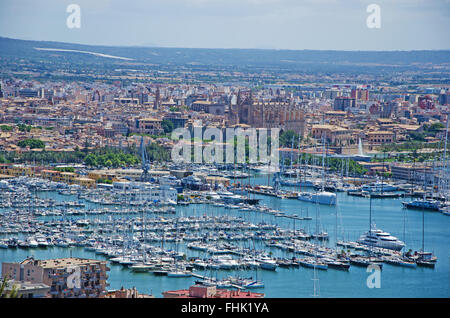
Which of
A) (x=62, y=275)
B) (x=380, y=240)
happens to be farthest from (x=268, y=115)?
(x=62, y=275)

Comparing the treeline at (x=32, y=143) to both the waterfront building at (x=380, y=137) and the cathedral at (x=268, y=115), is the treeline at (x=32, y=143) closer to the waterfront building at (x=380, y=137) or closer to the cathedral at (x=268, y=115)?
the cathedral at (x=268, y=115)

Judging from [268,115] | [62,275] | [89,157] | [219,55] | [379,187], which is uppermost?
[219,55]

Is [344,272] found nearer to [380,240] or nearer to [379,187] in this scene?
[380,240]

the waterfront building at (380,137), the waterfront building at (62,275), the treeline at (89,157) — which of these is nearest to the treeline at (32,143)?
the treeline at (89,157)

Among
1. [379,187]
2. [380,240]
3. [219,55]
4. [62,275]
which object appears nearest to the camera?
[62,275]

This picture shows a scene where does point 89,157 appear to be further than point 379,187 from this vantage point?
Yes

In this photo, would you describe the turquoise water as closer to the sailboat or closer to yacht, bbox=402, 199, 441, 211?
yacht, bbox=402, 199, 441, 211

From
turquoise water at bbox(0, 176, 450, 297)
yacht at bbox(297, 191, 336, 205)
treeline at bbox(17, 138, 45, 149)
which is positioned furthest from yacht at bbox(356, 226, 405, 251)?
treeline at bbox(17, 138, 45, 149)
